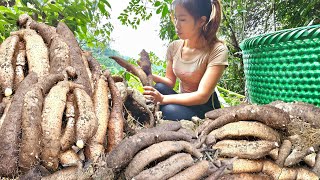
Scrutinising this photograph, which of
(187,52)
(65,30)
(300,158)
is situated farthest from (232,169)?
(187,52)

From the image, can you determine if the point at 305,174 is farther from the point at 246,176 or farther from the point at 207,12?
the point at 207,12

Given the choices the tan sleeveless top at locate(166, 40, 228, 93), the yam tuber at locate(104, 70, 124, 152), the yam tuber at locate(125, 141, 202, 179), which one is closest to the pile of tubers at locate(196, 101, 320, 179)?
the yam tuber at locate(125, 141, 202, 179)

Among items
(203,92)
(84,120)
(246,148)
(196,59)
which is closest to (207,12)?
(196,59)

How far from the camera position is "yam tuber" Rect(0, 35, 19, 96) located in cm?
108

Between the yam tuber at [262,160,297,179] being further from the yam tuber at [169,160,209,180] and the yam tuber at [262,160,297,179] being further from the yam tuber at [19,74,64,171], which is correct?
the yam tuber at [19,74,64,171]

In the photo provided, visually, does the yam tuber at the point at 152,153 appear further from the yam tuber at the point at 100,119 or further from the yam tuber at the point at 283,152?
the yam tuber at the point at 283,152

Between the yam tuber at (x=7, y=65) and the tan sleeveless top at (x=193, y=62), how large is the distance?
1487 millimetres

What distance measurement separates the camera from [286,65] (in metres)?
1.58

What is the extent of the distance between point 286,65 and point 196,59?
3.33ft

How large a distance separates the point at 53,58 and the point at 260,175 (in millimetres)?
783

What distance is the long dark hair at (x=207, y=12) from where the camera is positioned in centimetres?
234

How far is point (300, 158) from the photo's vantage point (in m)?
1.08

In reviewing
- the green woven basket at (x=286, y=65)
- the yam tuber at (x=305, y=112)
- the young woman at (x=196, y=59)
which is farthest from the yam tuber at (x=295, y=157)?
the young woman at (x=196, y=59)

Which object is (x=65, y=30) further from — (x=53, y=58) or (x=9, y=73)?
(x=9, y=73)
